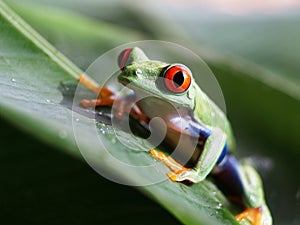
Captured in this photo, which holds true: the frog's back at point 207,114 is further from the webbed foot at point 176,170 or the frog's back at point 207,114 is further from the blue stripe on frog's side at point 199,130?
the webbed foot at point 176,170

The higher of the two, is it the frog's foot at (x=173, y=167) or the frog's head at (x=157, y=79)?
the frog's head at (x=157, y=79)

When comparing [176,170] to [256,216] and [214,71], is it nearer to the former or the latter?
[256,216]

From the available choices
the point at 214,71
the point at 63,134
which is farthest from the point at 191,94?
the point at 63,134

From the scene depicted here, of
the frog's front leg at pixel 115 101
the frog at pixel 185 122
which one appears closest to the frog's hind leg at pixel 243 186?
the frog at pixel 185 122

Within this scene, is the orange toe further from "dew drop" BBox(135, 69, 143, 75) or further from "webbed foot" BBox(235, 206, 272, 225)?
"dew drop" BBox(135, 69, 143, 75)

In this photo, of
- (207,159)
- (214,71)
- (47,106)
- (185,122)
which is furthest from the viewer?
(214,71)

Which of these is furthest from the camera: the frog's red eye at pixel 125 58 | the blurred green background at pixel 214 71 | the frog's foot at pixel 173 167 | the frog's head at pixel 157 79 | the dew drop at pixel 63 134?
the frog's red eye at pixel 125 58
